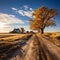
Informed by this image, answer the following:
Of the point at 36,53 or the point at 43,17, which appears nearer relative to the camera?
the point at 36,53

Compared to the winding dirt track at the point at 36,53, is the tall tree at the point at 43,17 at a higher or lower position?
higher

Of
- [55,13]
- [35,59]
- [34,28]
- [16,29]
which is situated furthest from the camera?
[16,29]

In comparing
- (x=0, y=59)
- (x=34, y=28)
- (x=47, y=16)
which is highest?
(x=47, y=16)

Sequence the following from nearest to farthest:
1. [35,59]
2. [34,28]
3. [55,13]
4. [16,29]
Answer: [35,59], [55,13], [34,28], [16,29]

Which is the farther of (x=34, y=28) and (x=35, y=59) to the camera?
(x=34, y=28)

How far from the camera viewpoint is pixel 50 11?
59.4m

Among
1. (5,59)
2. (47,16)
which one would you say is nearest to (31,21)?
(47,16)

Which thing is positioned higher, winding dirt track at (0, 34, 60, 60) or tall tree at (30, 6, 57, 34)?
tall tree at (30, 6, 57, 34)

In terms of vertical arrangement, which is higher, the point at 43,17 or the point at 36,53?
the point at 43,17

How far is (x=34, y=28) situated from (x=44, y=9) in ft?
31.8

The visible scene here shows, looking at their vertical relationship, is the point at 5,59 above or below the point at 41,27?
below

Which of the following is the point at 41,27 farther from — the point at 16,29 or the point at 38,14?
the point at 16,29

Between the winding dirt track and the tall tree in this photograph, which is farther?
the tall tree

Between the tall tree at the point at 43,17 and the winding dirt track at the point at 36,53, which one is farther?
the tall tree at the point at 43,17
